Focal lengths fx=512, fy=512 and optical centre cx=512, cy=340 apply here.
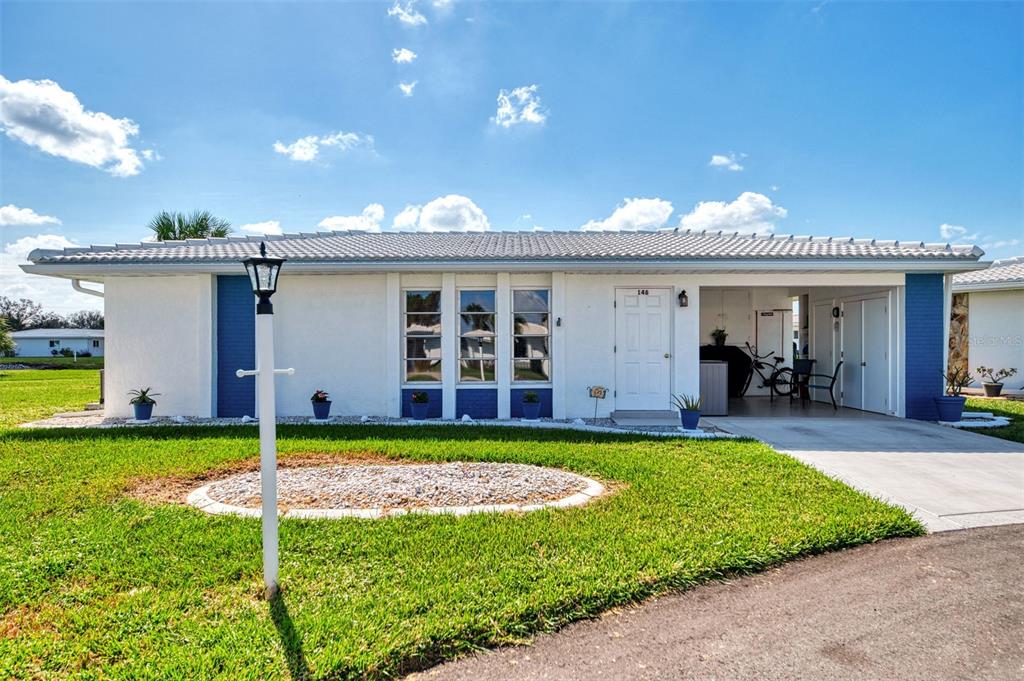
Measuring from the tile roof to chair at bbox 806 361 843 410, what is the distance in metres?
2.89

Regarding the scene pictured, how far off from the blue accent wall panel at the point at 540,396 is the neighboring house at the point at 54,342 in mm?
61514

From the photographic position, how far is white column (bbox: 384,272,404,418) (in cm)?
926

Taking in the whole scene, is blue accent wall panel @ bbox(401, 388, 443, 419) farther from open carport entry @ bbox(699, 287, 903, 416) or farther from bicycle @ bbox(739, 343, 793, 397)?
bicycle @ bbox(739, 343, 793, 397)

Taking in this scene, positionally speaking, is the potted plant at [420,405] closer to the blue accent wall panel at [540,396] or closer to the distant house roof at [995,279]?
the blue accent wall panel at [540,396]

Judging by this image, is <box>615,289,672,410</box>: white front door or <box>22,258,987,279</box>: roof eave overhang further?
<box>615,289,672,410</box>: white front door

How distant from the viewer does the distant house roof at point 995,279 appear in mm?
13133

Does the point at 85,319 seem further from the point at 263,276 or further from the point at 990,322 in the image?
the point at 990,322

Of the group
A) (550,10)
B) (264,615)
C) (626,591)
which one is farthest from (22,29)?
(626,591)

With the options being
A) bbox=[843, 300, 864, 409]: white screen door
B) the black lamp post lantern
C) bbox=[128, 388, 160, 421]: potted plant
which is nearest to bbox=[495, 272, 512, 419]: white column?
bbox=[128, 388, 160, 421]: potted plant

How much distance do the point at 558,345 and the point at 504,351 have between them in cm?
98

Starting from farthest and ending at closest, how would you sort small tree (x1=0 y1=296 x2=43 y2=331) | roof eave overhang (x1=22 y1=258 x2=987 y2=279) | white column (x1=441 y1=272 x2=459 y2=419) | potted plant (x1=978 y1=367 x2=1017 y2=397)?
small tree (x1=0 y1=296 x2=43 y2=331) → potted plant (x1=978 y1=367 x2=1017 y2=397) → white column (x1=441 y1=272 x2=459 y2=419) → roof eave overhang (x1=22 y1=258 x2=987 y2=279)

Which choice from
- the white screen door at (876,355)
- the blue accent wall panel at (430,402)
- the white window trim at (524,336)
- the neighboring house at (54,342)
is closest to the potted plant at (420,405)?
the blue accent wall panel at (430,402)

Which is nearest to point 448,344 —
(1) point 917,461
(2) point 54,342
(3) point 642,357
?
(3) point 642,357

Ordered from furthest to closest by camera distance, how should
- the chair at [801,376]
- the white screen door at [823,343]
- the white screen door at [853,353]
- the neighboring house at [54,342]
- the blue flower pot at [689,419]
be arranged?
the neighboring house at [54,342]
the white screen door at [823,343]
the chair at [801,376]
the white screen door at [853,353]
the blue flower pot at [689,419]
